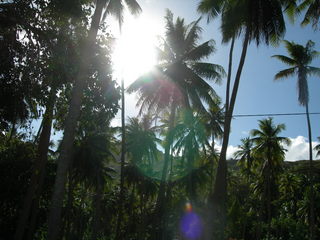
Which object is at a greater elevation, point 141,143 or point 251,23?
point 251,23

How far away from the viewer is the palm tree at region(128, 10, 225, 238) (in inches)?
913

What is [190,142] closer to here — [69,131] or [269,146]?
[269,146]

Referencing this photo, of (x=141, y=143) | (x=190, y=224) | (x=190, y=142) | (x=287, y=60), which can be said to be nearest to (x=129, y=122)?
(x=141, y=143)

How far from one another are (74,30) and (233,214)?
1301 inches

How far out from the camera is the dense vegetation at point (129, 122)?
343 inches

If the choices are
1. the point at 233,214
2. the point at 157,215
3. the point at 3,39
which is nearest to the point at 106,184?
Result: the point at 157,215

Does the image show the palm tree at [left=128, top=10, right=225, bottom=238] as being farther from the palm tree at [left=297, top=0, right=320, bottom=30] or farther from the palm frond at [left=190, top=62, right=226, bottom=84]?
the palm tree at [left=297, top=0, right=320, bottom=30]

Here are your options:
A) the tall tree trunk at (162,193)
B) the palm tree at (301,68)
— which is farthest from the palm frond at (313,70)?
the tall tree trunk at (162,193)

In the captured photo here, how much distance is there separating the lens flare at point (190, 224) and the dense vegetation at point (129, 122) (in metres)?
0.11

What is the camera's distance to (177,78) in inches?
925

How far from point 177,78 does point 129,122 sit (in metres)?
9.49

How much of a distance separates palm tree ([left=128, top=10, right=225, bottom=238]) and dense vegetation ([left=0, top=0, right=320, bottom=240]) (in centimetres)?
8

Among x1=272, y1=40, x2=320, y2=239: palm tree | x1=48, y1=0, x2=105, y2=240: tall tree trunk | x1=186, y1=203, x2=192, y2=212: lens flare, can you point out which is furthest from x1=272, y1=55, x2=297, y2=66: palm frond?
x1=48, y1=0, x2=105, y2=240: tall tree trunk

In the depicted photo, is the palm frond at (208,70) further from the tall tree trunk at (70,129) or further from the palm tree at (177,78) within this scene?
the tall tree trunk at (70,129)
